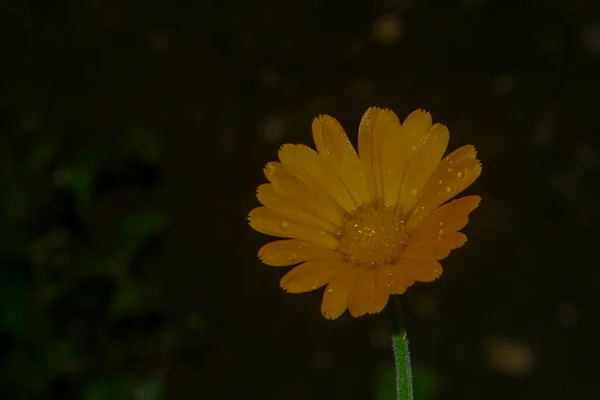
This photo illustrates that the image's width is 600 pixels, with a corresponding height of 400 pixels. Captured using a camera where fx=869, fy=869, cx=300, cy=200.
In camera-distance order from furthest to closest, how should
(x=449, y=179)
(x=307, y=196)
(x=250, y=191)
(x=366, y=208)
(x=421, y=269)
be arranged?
1. (x=250, y=191)
2. (x=366, y=208)
3. (x=307, y=196)
4. (x=449, y=179)
5. (x=421, y=269)

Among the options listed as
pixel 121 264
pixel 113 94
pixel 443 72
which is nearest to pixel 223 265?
pixel 121 264

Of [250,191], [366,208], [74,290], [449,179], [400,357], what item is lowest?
[400,357]

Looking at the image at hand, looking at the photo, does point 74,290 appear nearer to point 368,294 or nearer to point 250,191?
point 250,191

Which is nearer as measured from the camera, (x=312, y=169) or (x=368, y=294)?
(x=368, y=294)

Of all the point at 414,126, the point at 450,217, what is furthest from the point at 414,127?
the point at 450,217

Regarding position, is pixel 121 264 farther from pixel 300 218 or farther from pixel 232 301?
pixel 300 218

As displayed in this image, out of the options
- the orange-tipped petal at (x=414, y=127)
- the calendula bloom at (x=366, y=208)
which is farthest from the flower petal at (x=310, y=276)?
the orange-tipped petal at (x=414, y=127)

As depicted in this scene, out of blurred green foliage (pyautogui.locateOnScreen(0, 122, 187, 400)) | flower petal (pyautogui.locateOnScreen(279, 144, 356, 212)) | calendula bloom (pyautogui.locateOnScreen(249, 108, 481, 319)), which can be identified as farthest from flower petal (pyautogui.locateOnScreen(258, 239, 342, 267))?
blurred green foliage (pyautogui.locateOnScreen(0, 122, 187, 400))
